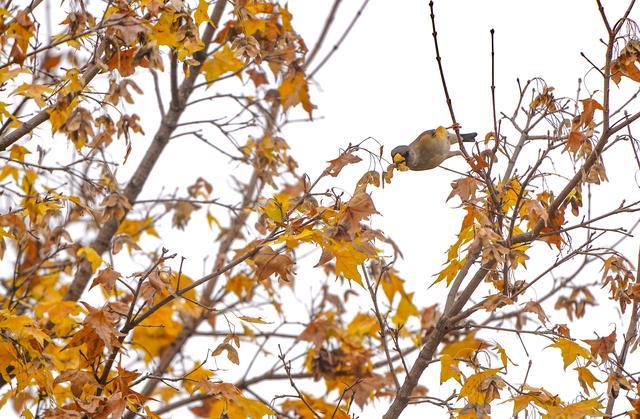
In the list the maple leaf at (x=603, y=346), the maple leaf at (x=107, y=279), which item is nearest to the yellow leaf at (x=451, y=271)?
the maple leaf at (x=603, y=346)

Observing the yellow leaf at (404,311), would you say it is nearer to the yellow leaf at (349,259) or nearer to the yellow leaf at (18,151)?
the yellow leaf at (18,151)

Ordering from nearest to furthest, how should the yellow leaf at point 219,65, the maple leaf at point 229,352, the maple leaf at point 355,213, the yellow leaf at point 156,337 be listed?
the maple leaf at point 355,213, the maple leaf at point 229,352, the yellow leaf at point 219,65, the yellow leaf at point 156,337

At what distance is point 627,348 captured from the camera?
10.2 feet

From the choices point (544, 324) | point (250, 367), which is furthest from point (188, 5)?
point (250, 367)

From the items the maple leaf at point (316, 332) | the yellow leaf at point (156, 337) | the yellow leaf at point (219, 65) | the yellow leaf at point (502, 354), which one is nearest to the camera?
the yellow leaf at point (502, 354)

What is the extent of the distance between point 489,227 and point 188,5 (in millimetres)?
1404

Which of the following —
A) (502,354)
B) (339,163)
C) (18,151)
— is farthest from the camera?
(18,151)

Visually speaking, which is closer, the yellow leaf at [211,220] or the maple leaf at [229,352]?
the maple leaf at [229,352]

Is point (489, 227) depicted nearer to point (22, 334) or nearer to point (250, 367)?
point (22, 334)

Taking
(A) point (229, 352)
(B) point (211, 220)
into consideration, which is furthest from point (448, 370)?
(B) point (211, 220)

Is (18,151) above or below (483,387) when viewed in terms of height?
above

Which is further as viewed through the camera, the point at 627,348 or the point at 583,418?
the point at 627,348

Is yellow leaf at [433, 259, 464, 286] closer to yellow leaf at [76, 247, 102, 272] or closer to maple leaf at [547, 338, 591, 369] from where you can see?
maple leaf at [547, 338, 591, 369]

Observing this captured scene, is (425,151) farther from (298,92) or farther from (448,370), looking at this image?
(298,92)
